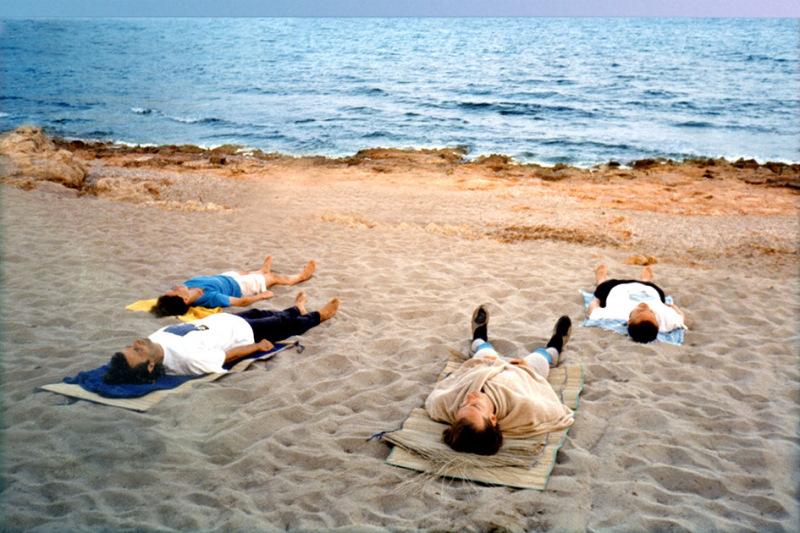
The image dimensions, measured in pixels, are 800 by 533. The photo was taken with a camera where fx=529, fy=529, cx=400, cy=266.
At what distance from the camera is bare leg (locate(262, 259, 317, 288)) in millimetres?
6445

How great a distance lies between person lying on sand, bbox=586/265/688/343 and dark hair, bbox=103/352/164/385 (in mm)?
Answer: 4241

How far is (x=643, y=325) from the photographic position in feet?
16.5

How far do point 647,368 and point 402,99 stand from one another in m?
23.9

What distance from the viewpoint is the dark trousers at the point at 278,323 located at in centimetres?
505

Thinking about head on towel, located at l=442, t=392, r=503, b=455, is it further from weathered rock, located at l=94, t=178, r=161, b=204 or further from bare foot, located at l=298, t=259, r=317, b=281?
weathered rock, located at l=94, t=178, r=161, b=204

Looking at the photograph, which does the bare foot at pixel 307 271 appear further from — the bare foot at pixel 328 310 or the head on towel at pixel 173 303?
the head on towel at pixel 173 303

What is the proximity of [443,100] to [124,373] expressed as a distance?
2379 cm

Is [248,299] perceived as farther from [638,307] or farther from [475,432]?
[638,307]

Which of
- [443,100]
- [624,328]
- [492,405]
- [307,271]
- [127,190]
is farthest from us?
[443,100]

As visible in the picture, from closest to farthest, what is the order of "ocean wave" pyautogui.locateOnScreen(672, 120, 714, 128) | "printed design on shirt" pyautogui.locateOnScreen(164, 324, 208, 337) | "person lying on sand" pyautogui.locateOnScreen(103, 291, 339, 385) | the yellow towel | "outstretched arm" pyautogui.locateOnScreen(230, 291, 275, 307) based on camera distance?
"person lying on sand" pyautogui.locateOnScreen(103, 291, 339, 385), "printed design on shirt" pyautogui.locateOnScreen(164, 324, 208, 337), the yellow towel, "outstretched arm" pyautogui.locateOnScreen(230, 291, 275, 307), "ocean wave" pyautogui.locateOnScreen(672, 120, 714, 128)

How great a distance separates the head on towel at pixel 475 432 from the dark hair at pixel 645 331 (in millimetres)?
2166

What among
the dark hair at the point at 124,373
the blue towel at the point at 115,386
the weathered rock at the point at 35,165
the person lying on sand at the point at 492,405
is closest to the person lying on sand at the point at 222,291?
the blue towel at the point at 115,386

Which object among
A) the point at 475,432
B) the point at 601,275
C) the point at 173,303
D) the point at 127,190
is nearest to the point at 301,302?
the point at 173,303

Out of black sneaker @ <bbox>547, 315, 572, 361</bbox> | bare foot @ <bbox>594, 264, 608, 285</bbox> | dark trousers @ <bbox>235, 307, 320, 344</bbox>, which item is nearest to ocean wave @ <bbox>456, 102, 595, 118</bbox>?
bare foot @ <bbox>594, 264, 608, 285</bbox>
